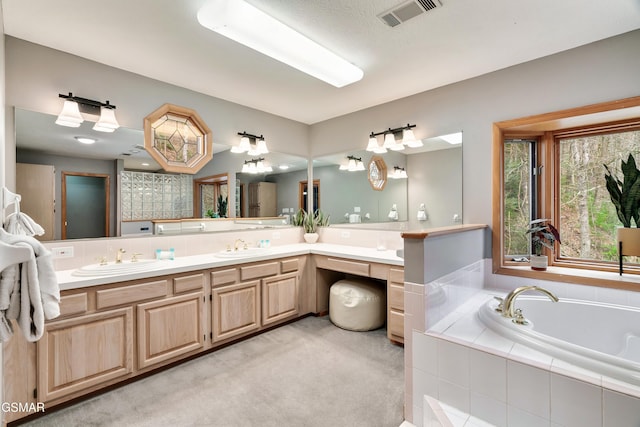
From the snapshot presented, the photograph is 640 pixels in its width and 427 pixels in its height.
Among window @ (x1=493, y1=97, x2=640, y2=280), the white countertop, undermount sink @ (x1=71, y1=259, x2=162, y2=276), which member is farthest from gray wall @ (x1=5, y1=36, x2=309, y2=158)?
window @ (x1=493, y1=97, x2=640, y2=280)

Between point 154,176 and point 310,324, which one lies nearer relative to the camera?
point 154,176

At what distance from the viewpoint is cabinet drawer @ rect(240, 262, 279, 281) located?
2.77 meters

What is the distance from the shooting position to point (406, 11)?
1.78 meters

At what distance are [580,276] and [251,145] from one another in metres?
3.23

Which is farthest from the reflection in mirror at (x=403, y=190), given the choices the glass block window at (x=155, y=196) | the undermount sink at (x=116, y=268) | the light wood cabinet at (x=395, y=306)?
the undermount sink at (x=116, y=268)

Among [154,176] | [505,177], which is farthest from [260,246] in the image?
[505,177]

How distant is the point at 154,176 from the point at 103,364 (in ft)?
5.01

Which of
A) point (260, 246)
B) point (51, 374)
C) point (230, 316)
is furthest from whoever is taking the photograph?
point (260, 246)

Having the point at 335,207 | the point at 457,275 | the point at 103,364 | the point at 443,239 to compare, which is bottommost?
the point at 103,364

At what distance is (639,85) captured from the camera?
2004mm

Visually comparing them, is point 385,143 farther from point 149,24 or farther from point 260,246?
point 149,24

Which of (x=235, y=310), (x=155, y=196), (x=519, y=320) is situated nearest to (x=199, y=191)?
(x=155, y=196)

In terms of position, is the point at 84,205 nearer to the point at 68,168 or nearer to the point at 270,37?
the point at 68,168

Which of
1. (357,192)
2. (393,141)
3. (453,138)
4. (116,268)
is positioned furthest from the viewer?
(357,192)
